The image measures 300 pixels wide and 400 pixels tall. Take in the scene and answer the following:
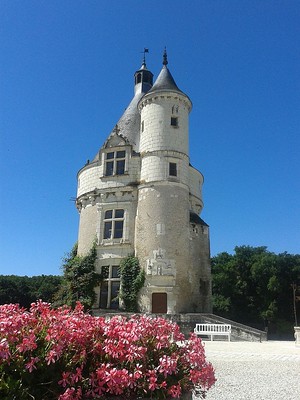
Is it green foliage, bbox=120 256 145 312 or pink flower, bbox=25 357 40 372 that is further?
green foliage, bbox=120 256 145 312

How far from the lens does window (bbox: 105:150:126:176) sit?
84.7ft

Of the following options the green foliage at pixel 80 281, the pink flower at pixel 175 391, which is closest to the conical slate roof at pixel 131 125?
the green foliage at pixel 80 281

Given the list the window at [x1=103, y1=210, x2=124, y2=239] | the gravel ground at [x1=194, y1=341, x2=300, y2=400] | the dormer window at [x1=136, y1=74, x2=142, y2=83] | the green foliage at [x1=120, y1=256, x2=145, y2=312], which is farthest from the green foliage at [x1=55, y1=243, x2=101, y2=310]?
the dormer window at [x1=136, y1=74, x2=142, y2=83]

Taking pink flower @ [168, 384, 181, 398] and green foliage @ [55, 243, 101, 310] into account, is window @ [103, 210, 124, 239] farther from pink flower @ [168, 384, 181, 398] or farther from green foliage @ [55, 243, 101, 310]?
pink flower @ [168, 384, 181, 398]

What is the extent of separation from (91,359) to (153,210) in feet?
64.2

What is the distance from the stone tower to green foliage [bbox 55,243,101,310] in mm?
535

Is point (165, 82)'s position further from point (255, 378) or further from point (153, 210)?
point (255, 378)

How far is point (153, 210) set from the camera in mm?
23219

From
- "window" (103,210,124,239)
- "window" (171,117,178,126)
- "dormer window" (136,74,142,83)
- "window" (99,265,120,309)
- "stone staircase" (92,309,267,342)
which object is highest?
"dormer window" (136,74,142,83)

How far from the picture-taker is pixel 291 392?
6.49m

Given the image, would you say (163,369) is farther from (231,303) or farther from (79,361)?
(231,303)

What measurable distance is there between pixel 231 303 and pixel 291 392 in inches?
1407

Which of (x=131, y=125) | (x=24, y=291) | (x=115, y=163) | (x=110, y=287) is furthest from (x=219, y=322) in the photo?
(x=24, y=291)

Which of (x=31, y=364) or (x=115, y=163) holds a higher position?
(x=115, y=163)
